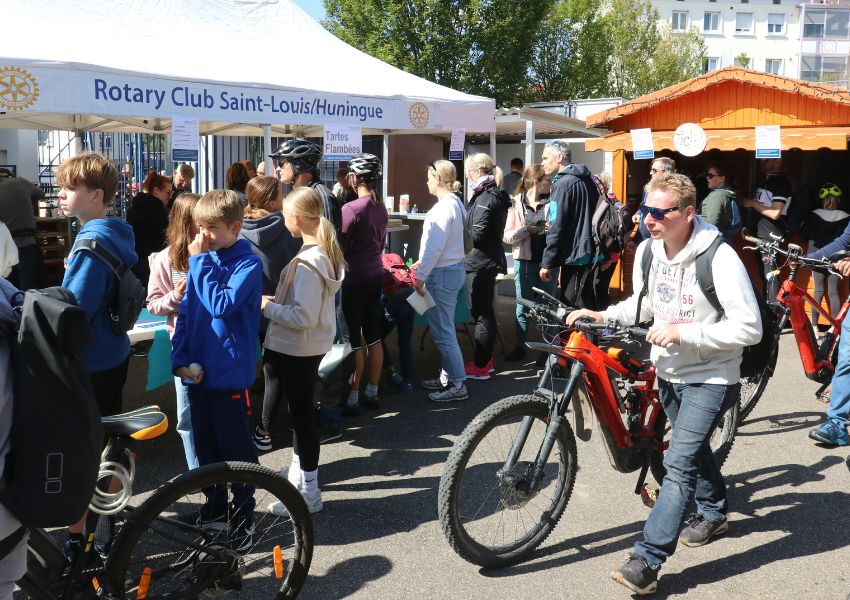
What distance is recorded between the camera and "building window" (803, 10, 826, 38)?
77.4 meters

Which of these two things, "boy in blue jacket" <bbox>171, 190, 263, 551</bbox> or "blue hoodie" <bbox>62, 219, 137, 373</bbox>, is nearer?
"blue hoodie" <bbox>62, 219, 137, 373</bbox>

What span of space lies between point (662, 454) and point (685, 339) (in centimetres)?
107

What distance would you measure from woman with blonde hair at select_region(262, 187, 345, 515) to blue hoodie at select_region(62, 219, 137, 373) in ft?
2.56

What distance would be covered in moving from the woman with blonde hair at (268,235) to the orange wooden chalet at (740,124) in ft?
19.9

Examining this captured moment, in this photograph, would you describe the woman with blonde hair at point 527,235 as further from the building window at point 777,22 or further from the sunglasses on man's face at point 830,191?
the building window at point 777,22

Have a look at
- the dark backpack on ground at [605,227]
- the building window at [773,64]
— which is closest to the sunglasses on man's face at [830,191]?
the dark backpack on ground at [605,227]

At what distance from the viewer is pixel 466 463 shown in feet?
11.4

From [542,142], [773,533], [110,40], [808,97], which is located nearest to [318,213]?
[773,533]

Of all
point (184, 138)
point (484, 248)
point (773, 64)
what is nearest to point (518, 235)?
point (484, 248)

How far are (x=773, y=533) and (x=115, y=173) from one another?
Result: 3.51 meters

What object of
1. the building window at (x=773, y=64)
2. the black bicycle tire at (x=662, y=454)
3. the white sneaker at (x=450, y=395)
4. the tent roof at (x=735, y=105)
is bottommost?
the white sneaker at (x=450, y=395)

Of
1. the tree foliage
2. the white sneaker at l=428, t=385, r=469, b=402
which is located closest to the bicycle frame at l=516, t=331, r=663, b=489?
the white sneaker at l=428, t=385, r=469, b=402

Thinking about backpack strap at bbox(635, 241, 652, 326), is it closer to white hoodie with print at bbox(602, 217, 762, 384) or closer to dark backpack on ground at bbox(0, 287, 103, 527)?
white hoodie with print at bbox(602, 217, 762, 384)

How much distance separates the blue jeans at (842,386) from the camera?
5.26m
